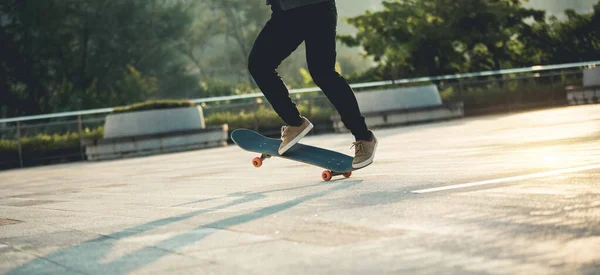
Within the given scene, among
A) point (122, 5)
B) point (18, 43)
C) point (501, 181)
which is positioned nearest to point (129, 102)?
point (18, 43)

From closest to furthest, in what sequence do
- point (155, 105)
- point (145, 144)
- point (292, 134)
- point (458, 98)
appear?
point (292, 134), point (145, 144), point (155, 105), point (458, 98)

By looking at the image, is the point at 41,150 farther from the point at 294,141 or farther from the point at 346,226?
the point at 346,226

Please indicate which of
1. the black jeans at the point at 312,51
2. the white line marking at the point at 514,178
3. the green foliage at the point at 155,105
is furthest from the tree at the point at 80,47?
the white line marking at the point at 514,178

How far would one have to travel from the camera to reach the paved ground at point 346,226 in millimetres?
3082

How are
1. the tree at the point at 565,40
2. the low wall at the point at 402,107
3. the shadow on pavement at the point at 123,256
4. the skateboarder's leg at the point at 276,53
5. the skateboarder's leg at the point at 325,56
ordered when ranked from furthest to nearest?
the tree at the point at 565,40 → the low wall at the point at 402,107 → the skateboarder's leg at the point at 276,53 → the skateboarder's leg at the point at 325,56 → the shadow on pavement at the point at 123,256

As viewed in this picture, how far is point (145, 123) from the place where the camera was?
19984 millimetres

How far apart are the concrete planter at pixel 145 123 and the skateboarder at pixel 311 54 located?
13.5m

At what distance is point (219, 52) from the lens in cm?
8825

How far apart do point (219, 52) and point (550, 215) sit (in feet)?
280

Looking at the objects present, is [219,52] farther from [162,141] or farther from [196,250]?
[196,250]

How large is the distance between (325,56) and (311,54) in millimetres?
102

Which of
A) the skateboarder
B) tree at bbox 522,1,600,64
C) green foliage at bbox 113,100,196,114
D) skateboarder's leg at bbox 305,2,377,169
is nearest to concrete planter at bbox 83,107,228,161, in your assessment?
green foliage at bbox 113,100,196,114

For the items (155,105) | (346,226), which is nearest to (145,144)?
(155,105)

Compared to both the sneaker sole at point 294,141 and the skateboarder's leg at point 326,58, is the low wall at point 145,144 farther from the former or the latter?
the skateboarder's leg at point 326,58
